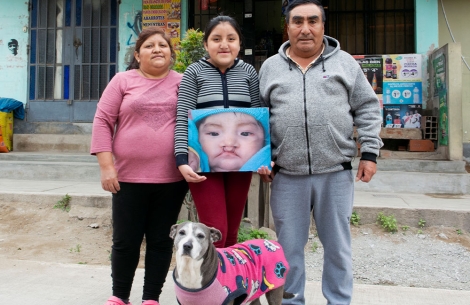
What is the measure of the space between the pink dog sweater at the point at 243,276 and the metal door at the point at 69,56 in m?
7.49

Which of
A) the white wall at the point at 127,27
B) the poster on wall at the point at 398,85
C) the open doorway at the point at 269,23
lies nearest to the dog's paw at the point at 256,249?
the poster on wall at the point at 398,85

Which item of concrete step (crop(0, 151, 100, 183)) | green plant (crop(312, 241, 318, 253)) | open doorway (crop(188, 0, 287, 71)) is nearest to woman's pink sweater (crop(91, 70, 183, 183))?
green plant (crop(312, 241, 318, 253))

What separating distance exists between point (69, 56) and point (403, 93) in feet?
22.2

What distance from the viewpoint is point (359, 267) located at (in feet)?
14.5

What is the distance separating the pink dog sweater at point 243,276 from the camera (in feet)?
7.64

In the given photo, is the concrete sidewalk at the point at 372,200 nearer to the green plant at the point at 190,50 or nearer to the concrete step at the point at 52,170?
the concrete step at the point at 52,170

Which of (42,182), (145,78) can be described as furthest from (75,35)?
(145,78)

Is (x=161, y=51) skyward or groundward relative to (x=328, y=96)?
skyward

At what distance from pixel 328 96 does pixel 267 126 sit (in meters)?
0.41

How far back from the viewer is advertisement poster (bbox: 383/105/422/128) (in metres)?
8.30

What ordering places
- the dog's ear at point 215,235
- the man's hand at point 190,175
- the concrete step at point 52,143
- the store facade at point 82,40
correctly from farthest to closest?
1. the store facade at point 82,40
2. the concrete step at point 52,143
3. the man's hand at point 190,175
4. the dog's ear at point 215,235

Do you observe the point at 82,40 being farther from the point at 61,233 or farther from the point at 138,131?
the point at 138,131

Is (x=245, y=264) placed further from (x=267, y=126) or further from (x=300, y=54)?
(x=300, y=54)

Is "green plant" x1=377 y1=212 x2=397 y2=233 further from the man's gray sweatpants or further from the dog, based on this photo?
the dog
